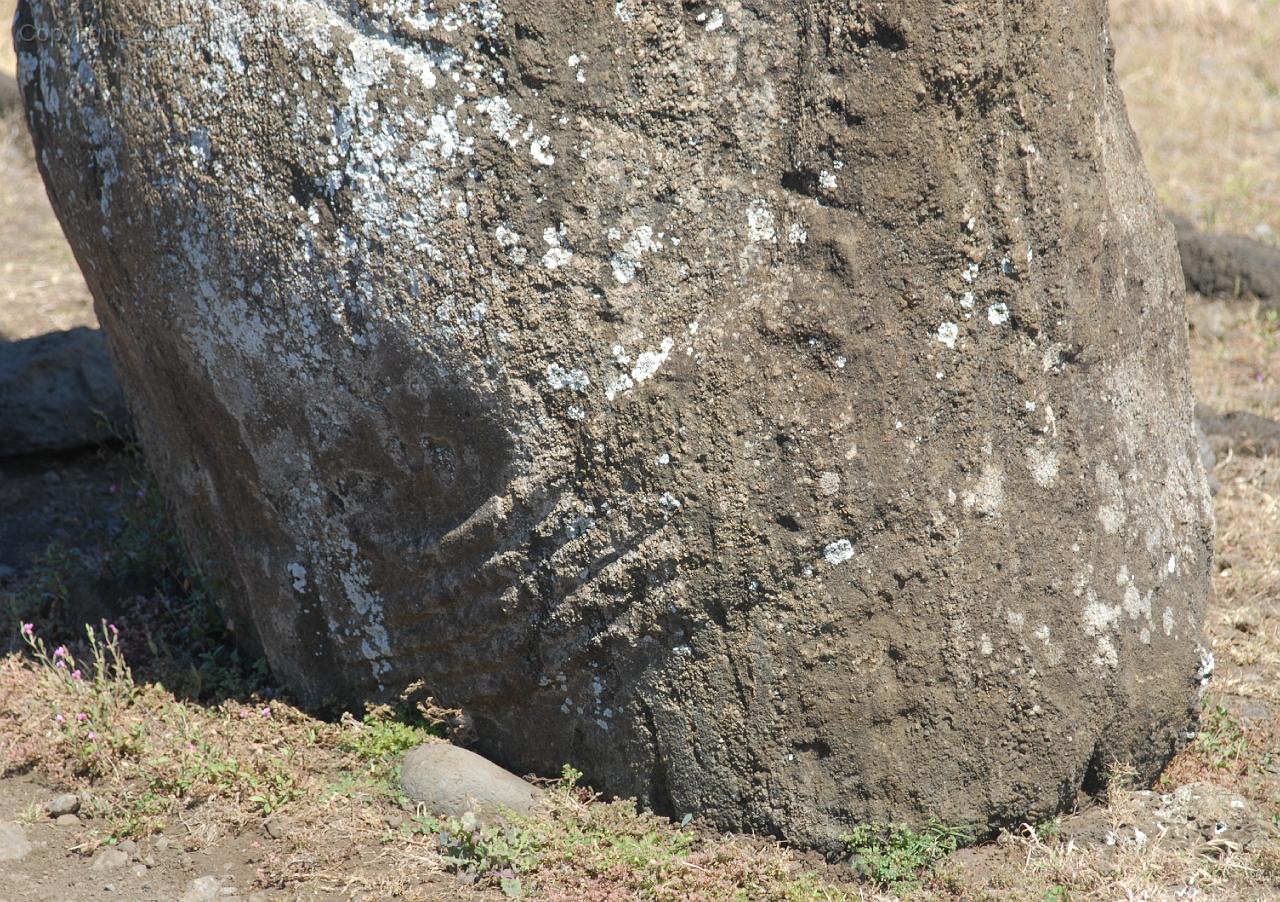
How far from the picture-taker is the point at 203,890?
2729 mm

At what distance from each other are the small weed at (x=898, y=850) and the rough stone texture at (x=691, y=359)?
0.18 ft

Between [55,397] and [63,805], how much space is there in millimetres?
2183

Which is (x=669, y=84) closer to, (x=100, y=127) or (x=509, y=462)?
(x=509, y=462)

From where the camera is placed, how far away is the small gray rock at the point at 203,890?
8.91ft

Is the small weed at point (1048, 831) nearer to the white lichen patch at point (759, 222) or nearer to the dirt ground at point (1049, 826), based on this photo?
the dirt ground at point (1049, 826)

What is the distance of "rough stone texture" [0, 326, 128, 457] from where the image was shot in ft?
15.3

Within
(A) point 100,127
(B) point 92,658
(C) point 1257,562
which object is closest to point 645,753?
(B) point 92,658

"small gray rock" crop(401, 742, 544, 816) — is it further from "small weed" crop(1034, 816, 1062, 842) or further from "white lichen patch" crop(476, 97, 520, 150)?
"white lichen patch" crop(476, 97, 520, 150)

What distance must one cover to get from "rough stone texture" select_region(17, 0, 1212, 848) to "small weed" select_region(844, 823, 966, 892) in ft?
0.18

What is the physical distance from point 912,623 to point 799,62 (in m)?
1.16

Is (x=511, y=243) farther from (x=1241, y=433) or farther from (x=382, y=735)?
(x=1241, y=433)

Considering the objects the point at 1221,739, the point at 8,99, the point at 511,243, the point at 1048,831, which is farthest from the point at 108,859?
the point at 8,99

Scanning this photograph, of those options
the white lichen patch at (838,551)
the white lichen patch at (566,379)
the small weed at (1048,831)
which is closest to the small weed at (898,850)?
the small weed at (1048,831)

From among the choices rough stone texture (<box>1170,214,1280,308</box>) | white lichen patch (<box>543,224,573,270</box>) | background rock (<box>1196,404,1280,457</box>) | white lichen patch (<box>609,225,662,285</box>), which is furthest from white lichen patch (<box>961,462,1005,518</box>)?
rough stone texture (<box>1170,214,1280,308</box>)
